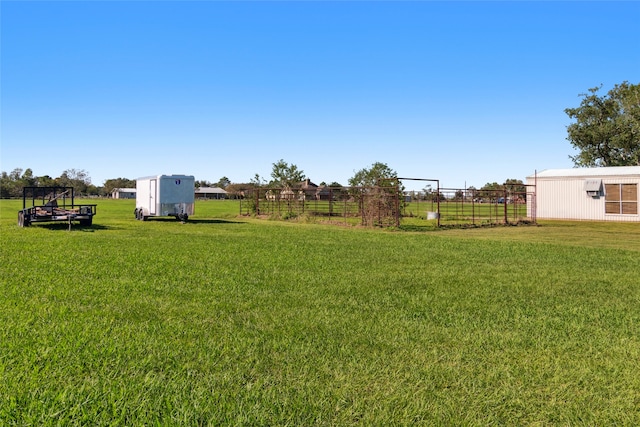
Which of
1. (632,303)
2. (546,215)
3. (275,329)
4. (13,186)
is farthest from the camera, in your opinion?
(13,186)

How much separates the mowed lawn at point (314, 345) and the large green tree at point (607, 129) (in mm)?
50480

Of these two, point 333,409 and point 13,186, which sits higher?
point 13,186

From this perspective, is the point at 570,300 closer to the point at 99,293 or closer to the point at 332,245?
the point at 99,293

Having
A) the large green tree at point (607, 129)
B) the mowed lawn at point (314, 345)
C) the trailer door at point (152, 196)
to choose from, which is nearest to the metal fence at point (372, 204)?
the trailer door at point (152, 196)

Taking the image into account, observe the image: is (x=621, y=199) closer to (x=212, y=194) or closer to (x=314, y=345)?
(x=314, y=345)

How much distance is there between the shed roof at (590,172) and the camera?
31.7 metres

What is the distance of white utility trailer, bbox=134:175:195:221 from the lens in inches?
993

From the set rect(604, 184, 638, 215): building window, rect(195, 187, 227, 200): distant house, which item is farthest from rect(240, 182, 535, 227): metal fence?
rect(195, 187, 227, 200): distant house

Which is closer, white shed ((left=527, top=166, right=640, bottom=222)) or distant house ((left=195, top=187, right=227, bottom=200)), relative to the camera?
white shed ((left=527, top=166, right=640, bottom=222))

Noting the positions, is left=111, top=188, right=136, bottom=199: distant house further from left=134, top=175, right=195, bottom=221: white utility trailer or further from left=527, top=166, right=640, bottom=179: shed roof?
left=527, top=166, right=640, bottom=179: shed roof

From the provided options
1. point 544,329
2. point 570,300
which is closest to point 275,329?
point 544,329

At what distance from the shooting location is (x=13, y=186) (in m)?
125

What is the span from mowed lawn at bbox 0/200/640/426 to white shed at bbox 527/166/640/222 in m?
24.2

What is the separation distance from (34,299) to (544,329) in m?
6.73
